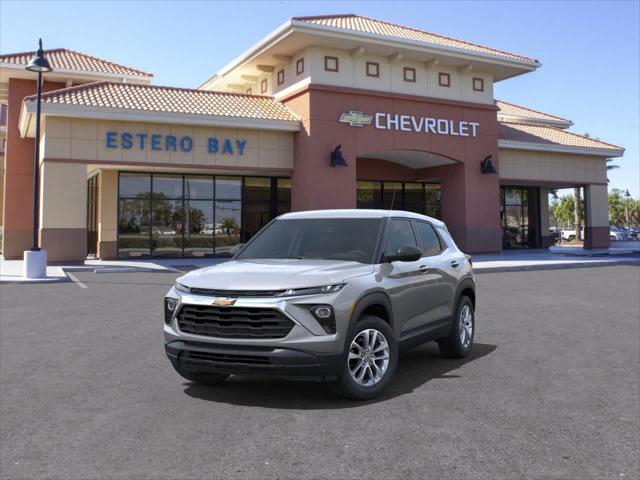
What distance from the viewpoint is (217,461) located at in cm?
393

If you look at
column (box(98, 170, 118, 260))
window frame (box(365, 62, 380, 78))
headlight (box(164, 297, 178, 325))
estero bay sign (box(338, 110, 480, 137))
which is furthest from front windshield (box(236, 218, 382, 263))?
column (box(98, 170, 118, 260))

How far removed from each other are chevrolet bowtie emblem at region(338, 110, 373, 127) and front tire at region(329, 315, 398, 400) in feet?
68.5

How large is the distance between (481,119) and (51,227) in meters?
20.3

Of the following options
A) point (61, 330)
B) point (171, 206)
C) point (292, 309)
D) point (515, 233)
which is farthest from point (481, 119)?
point (292, 309)

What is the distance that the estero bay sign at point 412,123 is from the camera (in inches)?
1012

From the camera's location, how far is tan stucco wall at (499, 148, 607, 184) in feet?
103

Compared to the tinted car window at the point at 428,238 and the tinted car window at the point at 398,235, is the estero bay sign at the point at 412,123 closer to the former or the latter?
the tinted car window at the point at 428,238

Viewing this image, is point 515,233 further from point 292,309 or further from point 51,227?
point 292,309

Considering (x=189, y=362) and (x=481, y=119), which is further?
(x=481, y=119)

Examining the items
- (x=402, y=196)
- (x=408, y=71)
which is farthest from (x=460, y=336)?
(x=402, y=196)

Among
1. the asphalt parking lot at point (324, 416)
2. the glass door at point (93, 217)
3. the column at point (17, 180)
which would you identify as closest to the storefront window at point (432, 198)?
the glass door at point (93, 217)

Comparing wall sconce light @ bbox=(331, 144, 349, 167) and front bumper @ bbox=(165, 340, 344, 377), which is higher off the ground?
wall sconce light @ bbox=(331, 144, 349, 167)

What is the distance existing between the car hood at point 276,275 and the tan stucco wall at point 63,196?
60.5 ft

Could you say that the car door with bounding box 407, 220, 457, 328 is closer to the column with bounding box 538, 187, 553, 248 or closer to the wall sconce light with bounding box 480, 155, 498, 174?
the wall sconce light with bounding box 480, 155, 498, 174
